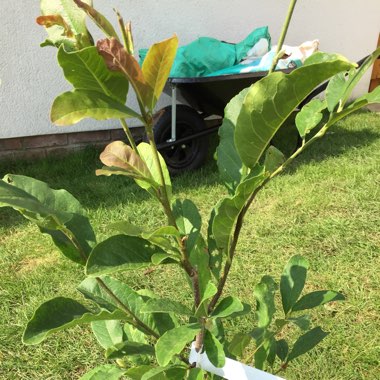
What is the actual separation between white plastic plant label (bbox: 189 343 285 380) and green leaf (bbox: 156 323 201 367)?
0.41ft

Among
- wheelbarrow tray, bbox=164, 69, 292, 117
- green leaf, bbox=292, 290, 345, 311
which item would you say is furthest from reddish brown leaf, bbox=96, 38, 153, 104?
wheelbarrow tray, bbox=164, 69, 292, 117

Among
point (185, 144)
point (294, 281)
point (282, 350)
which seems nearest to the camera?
point (294, 281)

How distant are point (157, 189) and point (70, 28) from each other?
24cm

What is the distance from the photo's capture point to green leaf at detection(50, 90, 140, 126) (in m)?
0.52

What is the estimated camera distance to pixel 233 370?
2.65 ft

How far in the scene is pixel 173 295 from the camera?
2.25 metres

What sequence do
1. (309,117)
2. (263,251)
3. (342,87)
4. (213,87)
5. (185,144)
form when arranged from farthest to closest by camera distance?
(185,144) < (213,87) < (263,251) < (309,117) < (342,87)

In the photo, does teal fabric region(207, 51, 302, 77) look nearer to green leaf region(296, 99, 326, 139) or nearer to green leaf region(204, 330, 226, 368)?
green leaf region(296, 99, 326, 139)

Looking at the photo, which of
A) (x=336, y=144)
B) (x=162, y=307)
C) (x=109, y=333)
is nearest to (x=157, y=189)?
(x=162, y=307)

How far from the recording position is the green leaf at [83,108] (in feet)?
1.71

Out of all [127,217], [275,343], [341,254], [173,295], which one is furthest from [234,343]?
[127,217]

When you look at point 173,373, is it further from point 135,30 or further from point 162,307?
point 135,30

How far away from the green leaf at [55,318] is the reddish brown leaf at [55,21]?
15.1 inches

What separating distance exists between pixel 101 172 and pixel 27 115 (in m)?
3.39
